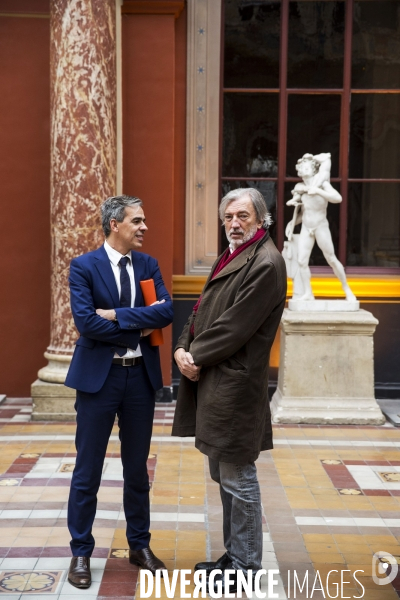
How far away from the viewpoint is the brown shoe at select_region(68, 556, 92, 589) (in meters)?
3.63

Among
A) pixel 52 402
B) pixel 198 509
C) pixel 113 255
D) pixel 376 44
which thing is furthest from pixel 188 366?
pixel 376 44

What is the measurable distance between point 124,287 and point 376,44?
5.24m

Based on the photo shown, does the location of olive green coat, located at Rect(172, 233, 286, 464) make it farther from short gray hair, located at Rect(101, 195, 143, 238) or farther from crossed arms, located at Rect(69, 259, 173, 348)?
short gray hair, located at Rect(101, 195, 143, 238)

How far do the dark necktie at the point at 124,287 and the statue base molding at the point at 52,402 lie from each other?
3.25 metres

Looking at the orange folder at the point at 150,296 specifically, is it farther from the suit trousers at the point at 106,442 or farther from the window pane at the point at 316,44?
the window pane at the point at 316,44

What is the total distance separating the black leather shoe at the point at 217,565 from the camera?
3746mm

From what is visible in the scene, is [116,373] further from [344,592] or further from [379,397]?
[379,397]

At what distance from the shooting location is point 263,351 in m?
3.45

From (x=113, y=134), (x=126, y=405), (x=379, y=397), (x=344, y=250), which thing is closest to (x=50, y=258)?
(x=113, y=134)

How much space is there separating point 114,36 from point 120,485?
395 centimetres

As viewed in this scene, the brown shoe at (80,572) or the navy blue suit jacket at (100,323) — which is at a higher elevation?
the navy blue suit jacket at (100,323)

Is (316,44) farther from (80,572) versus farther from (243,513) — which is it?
(80,572)

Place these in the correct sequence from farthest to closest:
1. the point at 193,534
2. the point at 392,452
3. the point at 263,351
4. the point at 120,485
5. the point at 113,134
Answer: the point at 113,134 < the point at 392,452 < the point at 120,485 < the point at 193,534 < the point at 263,351

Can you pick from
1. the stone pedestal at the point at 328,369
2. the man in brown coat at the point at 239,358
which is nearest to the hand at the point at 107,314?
the man in brown coat at the point at 239,358
